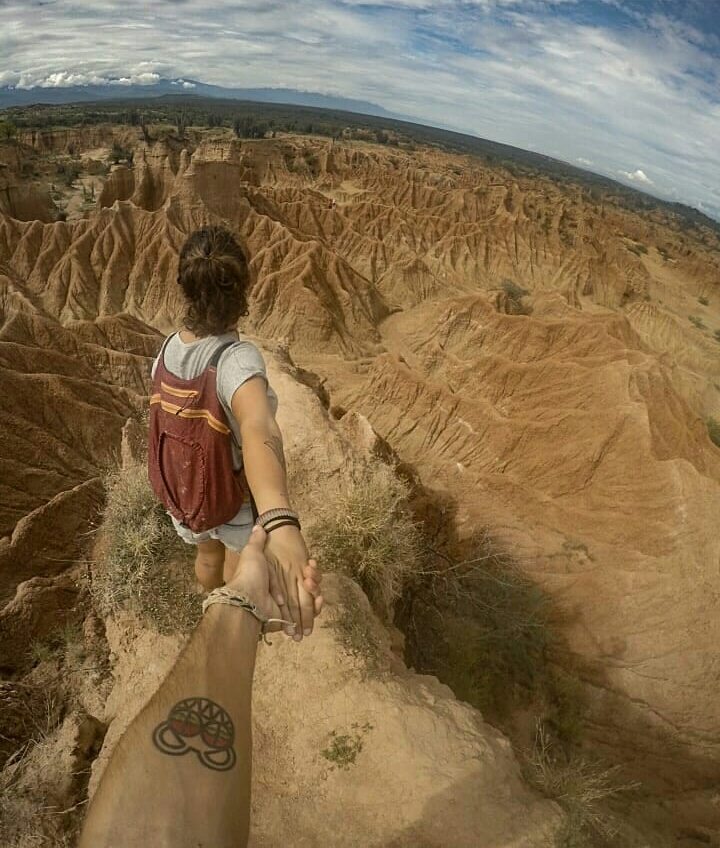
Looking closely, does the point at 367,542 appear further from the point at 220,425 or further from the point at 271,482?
the point at 271,482

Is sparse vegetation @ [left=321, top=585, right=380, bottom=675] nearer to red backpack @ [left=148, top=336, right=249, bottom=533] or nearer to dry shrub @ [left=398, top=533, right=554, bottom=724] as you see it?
dry shrub @ [left=398, top=533, right=554, bottom=724]

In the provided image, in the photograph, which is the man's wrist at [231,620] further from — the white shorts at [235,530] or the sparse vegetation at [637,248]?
the sparse vegetation at [637,248]

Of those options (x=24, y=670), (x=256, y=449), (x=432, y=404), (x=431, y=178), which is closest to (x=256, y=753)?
(x=24, y=670)

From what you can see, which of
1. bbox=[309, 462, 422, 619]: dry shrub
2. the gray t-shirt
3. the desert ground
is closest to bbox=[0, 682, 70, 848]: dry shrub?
the desert ground

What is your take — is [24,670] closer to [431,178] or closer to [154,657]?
[154,657]

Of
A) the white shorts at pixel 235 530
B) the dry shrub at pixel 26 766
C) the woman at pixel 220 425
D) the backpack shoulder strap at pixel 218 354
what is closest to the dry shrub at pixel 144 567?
the dry shrub at pixel 26 766

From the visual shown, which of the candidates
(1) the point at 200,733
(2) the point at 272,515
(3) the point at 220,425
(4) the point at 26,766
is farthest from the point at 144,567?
(1) the point at 200,733
